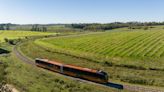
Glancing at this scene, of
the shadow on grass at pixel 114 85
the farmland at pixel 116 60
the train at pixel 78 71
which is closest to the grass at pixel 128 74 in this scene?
the farmland at pixel 116 60

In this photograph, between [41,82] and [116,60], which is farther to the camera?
[116,60]

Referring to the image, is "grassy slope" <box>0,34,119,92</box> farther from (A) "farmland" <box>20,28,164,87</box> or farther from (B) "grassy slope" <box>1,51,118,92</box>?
(A) "farmland" <box>20,28,164,87</box>

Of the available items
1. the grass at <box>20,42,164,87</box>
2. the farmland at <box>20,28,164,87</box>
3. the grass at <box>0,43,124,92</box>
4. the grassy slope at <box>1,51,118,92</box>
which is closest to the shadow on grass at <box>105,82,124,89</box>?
Result: the grass at <box>0,43,124,92</box>

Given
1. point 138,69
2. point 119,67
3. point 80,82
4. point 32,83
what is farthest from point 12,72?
point 138,69

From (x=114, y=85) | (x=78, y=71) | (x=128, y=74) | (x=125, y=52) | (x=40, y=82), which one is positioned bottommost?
(x=40, y=82)

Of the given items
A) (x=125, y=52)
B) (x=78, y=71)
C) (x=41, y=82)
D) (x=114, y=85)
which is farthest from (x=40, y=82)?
Answer: (x=125, y=52)

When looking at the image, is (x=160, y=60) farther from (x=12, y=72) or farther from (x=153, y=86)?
(x=12, y=72)

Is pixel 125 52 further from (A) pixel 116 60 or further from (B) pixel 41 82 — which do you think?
(B) pixel 41 82

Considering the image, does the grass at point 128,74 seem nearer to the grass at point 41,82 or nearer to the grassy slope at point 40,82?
the grass at point 41,82

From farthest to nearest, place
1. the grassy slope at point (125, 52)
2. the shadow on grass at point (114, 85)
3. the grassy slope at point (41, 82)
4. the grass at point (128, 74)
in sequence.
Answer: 1. the grassy slope at point (125, 52)
2. the grass at point (128, 74)
3. the shadow on grass at point (114, 85)
4. the grassy slope at point (41, 82)
